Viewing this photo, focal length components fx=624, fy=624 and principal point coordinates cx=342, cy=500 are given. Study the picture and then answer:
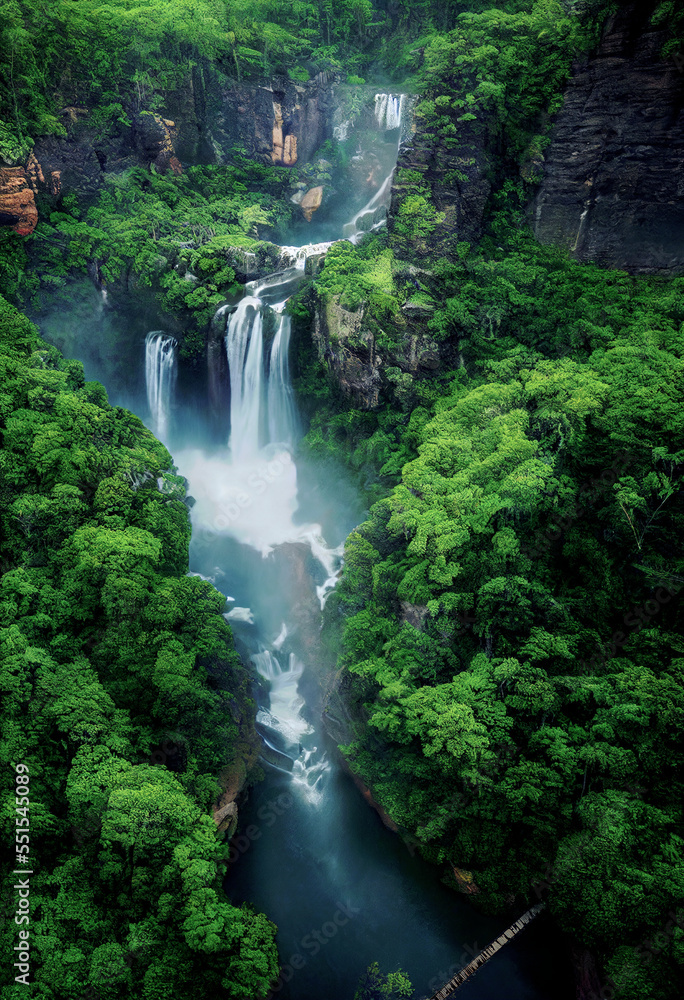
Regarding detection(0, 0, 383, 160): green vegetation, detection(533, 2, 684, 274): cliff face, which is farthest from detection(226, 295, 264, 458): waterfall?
detection(533, 2, 684, 274): cliff face

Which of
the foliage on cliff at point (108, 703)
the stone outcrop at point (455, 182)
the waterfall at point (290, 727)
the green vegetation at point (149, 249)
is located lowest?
the waterfall at point (290, 727)

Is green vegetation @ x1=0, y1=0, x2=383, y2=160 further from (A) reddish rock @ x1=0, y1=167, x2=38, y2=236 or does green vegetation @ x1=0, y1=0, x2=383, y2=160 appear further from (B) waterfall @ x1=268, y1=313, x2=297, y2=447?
(B) waterfall @ x1=268, y1=313, x2=297, y2=447

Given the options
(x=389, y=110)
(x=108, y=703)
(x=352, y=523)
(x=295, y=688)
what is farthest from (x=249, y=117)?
(x=108, y=703)

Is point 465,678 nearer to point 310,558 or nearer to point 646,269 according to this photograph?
point 310,558

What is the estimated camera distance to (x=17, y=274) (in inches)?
828

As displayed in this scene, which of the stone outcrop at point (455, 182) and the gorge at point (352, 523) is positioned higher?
the stone outcrop at point (455, 182)

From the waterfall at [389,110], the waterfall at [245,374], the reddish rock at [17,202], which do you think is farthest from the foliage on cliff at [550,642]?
the waterfall at [389,110]

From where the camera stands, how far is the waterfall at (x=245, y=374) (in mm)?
21828

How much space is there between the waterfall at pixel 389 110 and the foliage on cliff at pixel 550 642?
16.1 meters

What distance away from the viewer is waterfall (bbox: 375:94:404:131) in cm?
2652

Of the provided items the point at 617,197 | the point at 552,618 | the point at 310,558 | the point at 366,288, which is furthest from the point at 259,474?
the point at 617,197

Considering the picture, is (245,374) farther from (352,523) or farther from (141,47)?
(141,47)

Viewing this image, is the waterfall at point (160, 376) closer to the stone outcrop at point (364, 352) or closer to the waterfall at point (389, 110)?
the stone outcrop at point (364, 352)

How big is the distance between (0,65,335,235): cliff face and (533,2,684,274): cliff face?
1347 centimetres
